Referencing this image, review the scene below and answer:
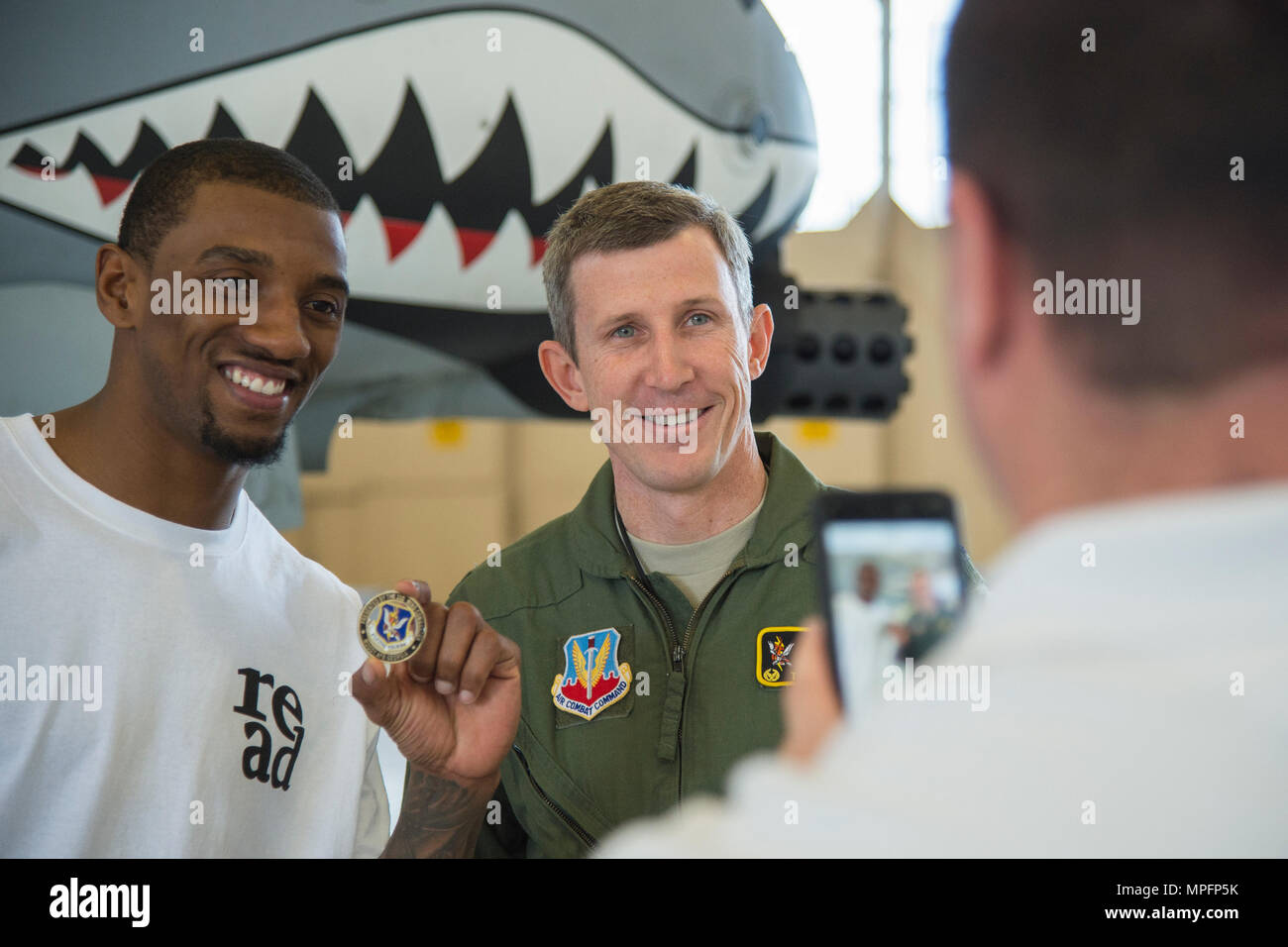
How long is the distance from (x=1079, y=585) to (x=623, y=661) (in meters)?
0.51

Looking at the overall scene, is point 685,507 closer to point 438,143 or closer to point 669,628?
point 669,628

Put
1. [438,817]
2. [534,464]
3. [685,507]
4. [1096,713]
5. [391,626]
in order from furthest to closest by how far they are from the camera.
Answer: [534,464], [685,507], [438,817], [391,626], [1096,713]

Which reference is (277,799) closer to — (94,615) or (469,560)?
(94,615)

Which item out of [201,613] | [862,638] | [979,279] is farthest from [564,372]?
[979,279]

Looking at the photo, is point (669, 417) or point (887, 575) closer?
point (887, 575)

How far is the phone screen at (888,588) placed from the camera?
20.9 inches

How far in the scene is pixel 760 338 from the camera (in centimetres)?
94

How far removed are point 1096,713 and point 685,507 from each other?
54 cm

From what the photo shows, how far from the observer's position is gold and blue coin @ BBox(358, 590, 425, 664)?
63cm

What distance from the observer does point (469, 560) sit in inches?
42.1

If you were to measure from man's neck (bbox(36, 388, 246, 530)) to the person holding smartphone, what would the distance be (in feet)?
1.81

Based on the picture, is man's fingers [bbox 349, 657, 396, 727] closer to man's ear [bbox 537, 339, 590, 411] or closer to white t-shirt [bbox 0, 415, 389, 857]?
white t-shirt [bbox 0, 415, 389, 857]

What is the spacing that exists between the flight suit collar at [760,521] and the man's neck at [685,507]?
0.06 feet

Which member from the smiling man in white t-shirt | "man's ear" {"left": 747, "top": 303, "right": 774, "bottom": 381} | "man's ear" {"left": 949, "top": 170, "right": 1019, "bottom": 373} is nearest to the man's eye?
the smiling man in white t-shirt
